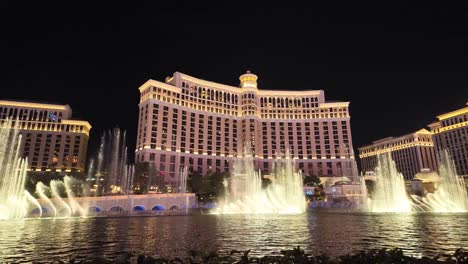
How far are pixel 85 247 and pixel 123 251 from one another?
345 centimetres

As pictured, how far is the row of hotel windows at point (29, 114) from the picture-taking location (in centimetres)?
14612

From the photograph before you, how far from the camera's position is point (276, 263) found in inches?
342

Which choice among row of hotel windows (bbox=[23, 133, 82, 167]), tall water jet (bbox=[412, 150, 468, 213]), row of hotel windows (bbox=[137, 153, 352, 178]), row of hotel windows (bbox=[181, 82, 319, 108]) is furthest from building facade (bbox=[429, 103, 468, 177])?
row of hotel windows (bbox=[23, 133, 82, 167])

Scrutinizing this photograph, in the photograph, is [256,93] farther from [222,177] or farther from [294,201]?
[294,201]

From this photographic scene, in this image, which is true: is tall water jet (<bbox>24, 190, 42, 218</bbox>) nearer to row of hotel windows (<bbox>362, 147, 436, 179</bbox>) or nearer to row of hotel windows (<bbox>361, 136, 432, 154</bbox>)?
row of hotel windows (<bbox>362, 147, 436, 179</bbox>)

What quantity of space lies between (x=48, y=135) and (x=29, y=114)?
554 inches

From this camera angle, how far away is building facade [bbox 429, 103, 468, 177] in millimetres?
137375

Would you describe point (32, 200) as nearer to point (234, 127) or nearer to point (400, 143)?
point (234, 127)

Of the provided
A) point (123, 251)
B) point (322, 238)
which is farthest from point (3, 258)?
point (322, 238)

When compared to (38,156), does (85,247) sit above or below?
below

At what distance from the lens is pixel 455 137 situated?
14475 centimetres

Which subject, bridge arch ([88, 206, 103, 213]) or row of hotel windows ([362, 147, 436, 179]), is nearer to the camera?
bridge arch ([88, 206, 103, 213])

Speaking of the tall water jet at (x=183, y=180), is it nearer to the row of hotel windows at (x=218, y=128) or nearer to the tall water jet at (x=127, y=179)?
the row of hotel windows at (x=218, y=128)

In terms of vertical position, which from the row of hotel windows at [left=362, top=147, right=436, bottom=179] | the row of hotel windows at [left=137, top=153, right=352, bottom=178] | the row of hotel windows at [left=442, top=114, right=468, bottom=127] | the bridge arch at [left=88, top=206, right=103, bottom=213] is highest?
the row of hotel windows at [left=442, top=114, right=468, bottom=127]
